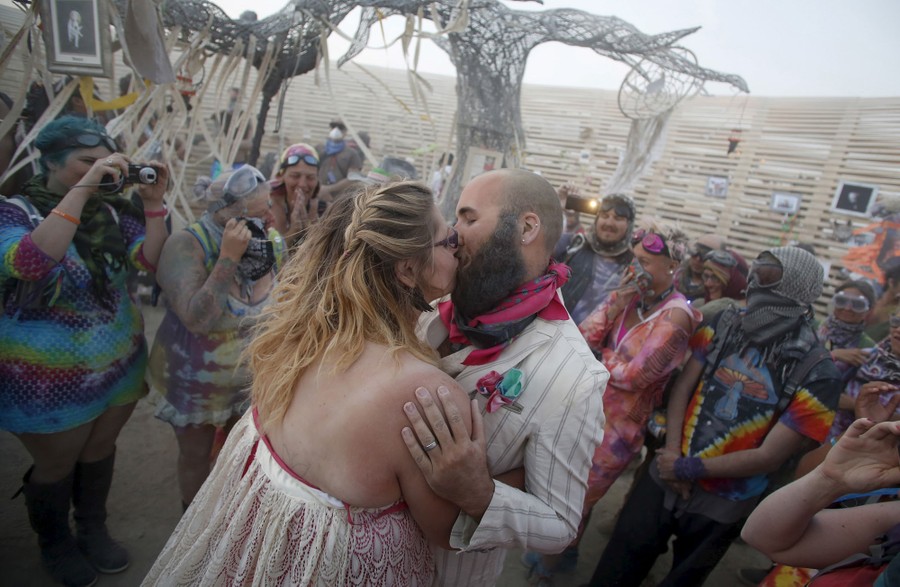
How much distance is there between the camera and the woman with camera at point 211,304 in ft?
7.06

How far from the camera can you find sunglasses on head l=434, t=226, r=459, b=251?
132 centimetres

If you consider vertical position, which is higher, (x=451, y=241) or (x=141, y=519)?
(x=451, y=241)

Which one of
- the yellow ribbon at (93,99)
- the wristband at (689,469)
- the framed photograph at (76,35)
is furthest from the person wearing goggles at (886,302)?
the yellow ribbon at (93,99)

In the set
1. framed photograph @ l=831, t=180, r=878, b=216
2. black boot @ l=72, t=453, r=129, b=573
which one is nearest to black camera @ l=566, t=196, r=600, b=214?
black boot @ l=72, t=453, r=129, b=573

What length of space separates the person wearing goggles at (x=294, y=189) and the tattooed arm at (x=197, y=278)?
41.7 inches

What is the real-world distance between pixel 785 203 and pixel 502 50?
16.1 feet

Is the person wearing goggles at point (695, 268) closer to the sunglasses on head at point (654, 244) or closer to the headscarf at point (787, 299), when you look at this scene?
the sunglasses on head at point (654, 244)

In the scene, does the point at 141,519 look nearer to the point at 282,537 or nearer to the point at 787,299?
the point at 282,537

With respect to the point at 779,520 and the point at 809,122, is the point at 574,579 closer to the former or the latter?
the point at 779,520

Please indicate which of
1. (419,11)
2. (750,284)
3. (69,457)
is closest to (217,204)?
(69,457)

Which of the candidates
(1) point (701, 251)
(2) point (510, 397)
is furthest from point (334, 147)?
(2) point (510, 397)

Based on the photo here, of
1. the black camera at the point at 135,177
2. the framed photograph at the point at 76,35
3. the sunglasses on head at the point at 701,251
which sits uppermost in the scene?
the framed photograph at the point at 76,35

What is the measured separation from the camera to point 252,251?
2.28m

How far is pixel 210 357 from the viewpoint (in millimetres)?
2289
